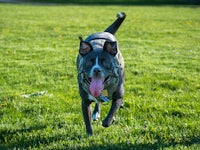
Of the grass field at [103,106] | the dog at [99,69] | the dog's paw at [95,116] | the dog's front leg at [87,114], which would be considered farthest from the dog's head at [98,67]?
the dog's paw at [95,116]

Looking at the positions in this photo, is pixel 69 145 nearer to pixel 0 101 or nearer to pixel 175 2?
pixel 0 101

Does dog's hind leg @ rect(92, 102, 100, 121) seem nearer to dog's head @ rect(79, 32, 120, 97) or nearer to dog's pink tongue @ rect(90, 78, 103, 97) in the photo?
dog's head @ rect(79, 32, 120, 97)

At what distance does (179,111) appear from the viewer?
557 cm

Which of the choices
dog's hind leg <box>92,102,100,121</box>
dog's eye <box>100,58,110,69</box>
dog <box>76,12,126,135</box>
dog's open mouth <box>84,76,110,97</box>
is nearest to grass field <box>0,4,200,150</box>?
dog's hind leg <box>92,102,100,121</box>

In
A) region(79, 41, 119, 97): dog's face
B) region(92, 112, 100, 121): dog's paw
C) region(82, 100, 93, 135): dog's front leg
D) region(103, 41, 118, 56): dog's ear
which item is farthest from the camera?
region(92, 112, 100, 121): dog's paw

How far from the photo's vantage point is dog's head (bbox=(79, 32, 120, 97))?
144 inches

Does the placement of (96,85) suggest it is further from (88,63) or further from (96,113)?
(96,113)

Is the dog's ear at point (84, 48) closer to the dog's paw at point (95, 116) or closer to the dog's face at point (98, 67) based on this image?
the dog's face at point (98, 67)

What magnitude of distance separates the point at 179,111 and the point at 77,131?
5.40 ft

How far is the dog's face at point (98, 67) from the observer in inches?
143

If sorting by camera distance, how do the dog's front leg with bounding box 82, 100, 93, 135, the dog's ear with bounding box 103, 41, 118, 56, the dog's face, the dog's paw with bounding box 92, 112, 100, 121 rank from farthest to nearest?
the dog's paw with bounding box 92, 112, 100, 121, the dog's front leg with bounding box 82, 100, 93, 135, the dog's ear with bounding box 103, 41, 118, 56, the dog's face

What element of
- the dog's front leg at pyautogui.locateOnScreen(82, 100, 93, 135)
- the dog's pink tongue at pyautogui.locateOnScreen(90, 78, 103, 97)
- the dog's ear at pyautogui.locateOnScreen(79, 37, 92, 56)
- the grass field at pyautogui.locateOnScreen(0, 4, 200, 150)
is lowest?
the grass field at pyautogui.locateOnScreen(0, 4, 200, 150)

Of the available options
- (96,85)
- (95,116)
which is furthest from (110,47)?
(95,116)

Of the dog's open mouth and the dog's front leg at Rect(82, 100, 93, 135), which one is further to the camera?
the dog's front leg at Rect(82, 100, 93, 135)
